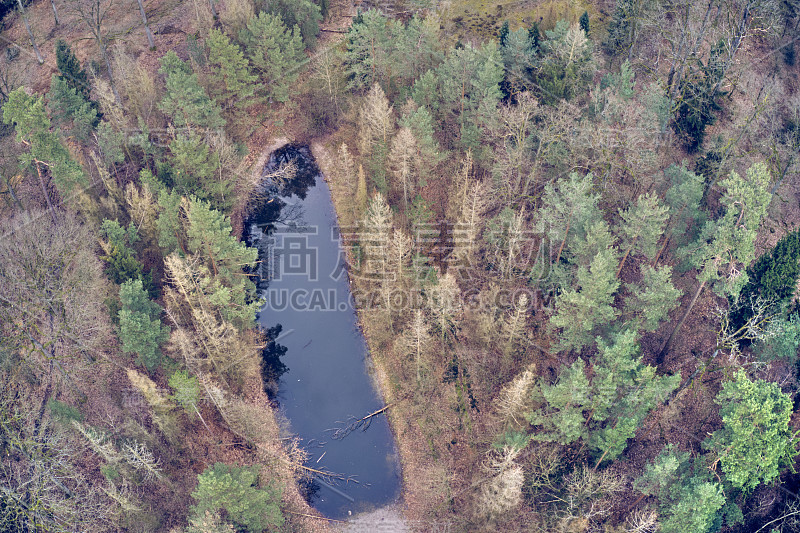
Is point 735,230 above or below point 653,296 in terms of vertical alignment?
above

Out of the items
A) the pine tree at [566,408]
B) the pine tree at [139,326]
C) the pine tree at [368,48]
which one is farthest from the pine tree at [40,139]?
the pine tree at [566,408]

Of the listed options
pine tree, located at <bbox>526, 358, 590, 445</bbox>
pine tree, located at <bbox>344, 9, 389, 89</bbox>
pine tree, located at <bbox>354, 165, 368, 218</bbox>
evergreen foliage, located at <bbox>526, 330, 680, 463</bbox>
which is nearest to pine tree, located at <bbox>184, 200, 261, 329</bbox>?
pine tree, located at <bbox>354, 165, 368, 218</bbox>

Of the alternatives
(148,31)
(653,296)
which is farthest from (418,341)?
(148,31)

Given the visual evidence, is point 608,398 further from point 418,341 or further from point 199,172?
point 199,172

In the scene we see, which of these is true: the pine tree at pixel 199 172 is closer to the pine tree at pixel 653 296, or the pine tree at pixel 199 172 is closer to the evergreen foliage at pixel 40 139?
the evergreen foliage at pixel 40 139

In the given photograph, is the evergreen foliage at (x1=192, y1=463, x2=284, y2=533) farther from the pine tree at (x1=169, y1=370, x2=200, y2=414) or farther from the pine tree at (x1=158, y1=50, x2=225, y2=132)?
the pine tree at (x1=158, y1=50, x2=225, y2=132)

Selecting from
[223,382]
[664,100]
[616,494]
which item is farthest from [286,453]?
[664,100]

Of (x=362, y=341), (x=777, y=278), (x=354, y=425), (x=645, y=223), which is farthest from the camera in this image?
(x=362, y=341)
